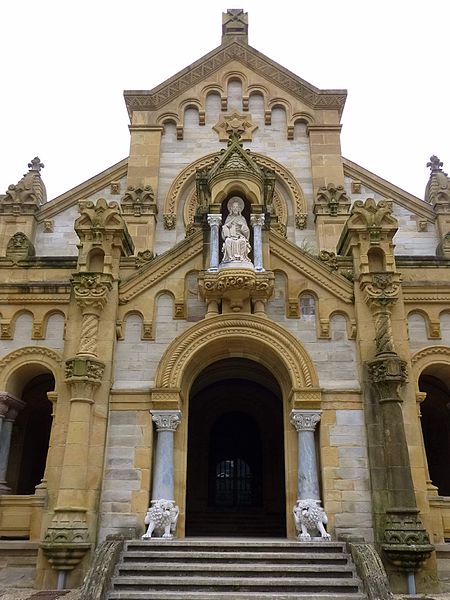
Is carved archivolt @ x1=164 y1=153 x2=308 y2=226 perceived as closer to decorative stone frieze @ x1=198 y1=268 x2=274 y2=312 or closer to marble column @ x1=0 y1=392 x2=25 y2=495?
decorative stone frieze @ x1=198 y1=268 x2=274 y2=312

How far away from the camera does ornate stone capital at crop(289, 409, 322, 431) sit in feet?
42.4

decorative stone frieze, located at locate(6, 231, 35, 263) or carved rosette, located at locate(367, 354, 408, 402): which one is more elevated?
decorative stone frieze, located at locate(6, 231, 35, 263)

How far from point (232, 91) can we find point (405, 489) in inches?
736

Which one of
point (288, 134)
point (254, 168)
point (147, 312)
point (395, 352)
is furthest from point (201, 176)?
point (288, 134)

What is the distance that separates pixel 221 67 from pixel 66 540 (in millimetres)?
20631

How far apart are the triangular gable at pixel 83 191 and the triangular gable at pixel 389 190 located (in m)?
9.47

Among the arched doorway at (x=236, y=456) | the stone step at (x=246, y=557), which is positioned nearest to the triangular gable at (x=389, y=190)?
the arched doorway at (x=236, y=456)

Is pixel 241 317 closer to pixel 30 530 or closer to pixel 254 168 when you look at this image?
→ pixel 254 168

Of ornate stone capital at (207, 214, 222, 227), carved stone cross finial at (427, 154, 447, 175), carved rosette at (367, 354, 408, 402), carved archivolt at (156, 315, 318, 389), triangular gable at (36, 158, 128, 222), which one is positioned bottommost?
carved rosette at (367, 354, 408, 402)

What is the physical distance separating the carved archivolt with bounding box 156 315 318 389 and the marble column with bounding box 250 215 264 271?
145 centimetres

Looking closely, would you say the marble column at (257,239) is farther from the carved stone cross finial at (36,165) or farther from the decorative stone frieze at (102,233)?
the carved stone cross finial at (36,165)

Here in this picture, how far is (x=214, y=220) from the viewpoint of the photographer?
14.8 metres

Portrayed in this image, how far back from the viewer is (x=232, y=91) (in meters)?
24.5

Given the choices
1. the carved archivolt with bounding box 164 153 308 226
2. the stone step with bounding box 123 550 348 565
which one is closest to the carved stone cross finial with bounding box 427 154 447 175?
the carved archivolt with bounding box 164 153 308 226
